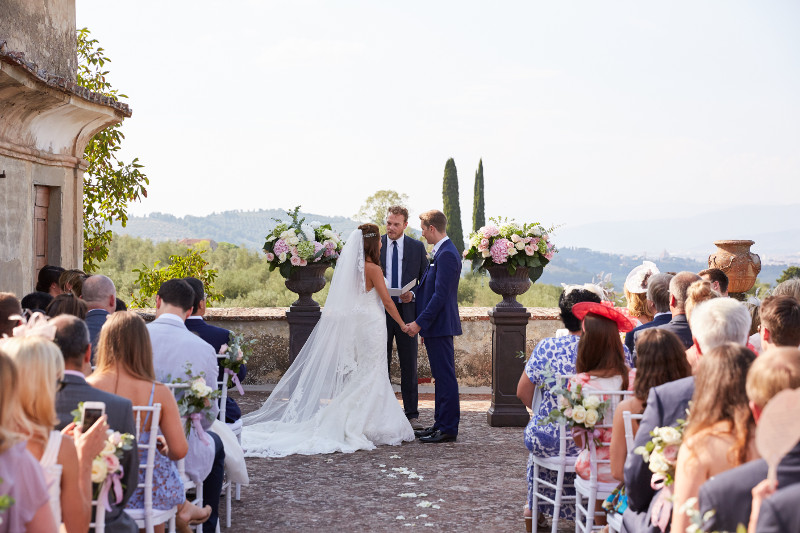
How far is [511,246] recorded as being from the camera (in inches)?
312

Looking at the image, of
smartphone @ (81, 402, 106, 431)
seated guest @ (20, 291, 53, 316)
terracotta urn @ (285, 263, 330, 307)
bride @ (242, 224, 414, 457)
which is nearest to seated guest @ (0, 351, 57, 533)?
smartphone @ (81, 402, 106, 431)

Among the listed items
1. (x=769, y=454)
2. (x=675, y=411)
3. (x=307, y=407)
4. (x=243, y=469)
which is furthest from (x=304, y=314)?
(x=769, y=454)

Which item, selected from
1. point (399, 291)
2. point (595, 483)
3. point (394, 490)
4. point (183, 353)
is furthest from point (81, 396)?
point (399, 291)

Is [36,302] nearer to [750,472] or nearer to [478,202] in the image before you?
[750,472]

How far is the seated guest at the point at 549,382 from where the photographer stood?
189 inches

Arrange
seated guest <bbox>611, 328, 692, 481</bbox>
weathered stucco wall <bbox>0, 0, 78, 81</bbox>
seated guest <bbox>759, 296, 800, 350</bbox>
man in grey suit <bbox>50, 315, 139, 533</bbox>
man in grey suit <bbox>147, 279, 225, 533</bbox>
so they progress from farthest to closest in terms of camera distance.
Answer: weathered stucco wall <bbox>0, 0, 78, 81</bbox> < man in grey suit <bbox>147, 279, 225, 533</bbox> < seated guest <bbox>759, 296, 800, 350</bbox> < seated guest <bbox>611, 328, 692, 481</bbox> < man in grey suit <bbox>50, 315, 139, 533</bbox>

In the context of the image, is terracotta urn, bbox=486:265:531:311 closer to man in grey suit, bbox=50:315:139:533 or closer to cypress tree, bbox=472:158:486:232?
man in grey suit, bbox=50:315:139:533

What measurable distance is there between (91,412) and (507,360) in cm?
541

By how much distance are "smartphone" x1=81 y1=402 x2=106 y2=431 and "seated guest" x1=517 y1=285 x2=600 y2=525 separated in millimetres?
2331

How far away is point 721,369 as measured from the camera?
271 cm

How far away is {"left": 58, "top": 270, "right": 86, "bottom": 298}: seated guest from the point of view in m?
5.98

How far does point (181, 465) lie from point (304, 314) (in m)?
4.91

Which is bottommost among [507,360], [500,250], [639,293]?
[507,360]

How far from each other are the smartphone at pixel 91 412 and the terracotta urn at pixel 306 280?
18.4 feet
